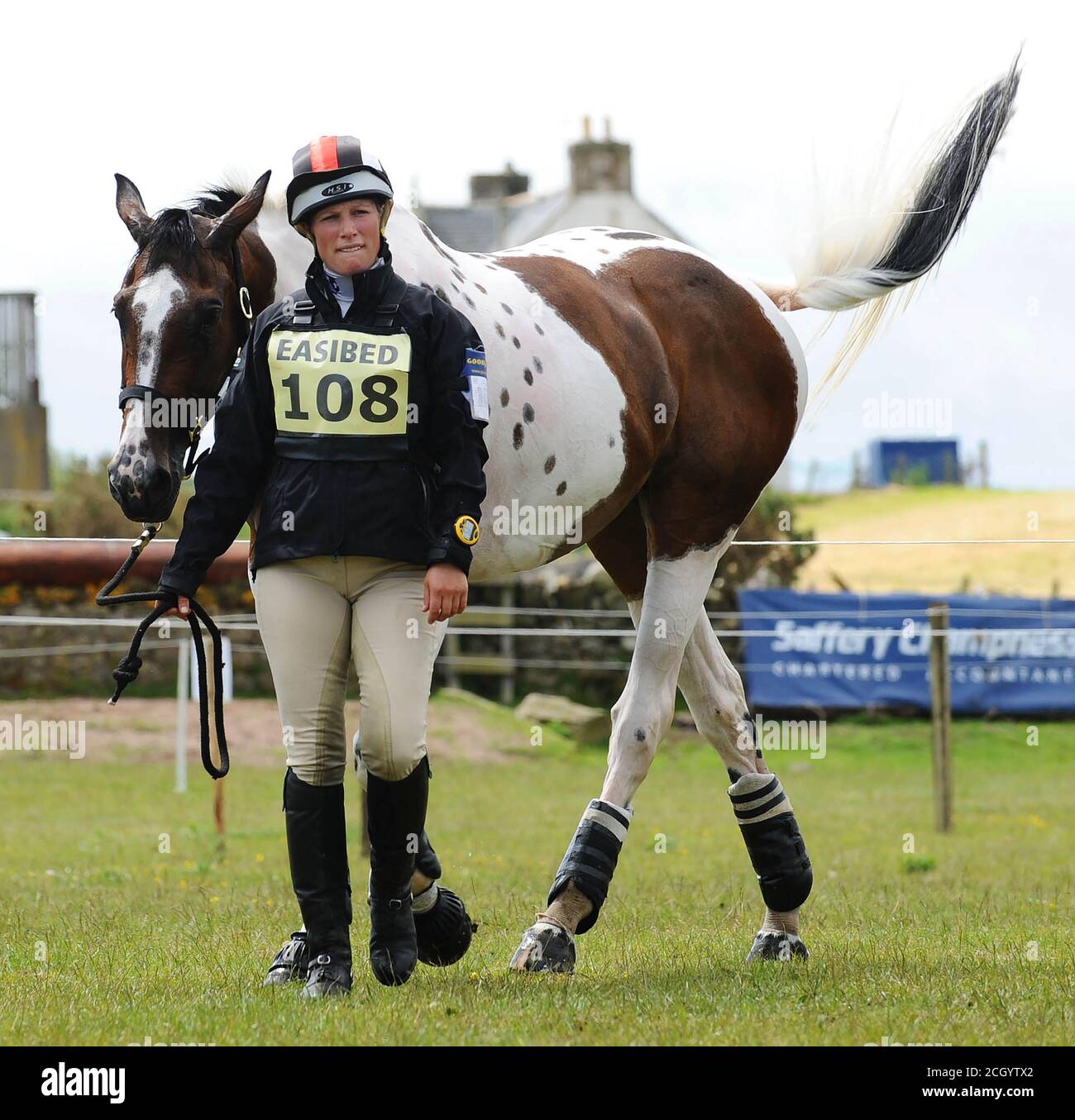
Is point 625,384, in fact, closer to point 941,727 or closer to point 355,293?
point 355,293

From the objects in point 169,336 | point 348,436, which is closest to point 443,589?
point 348,436

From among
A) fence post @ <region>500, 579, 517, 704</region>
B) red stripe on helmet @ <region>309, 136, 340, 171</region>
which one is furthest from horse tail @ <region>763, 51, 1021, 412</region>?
fence post @ <region>500, 579, 517, 704</region>

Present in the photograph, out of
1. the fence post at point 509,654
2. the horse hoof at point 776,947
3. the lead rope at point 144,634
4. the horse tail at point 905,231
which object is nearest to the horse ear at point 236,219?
the lead rope at point 144,634

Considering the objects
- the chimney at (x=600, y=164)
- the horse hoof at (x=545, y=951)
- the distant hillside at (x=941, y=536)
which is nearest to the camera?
the horse hoof at (x=545, y=951)

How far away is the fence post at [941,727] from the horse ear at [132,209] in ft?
27.1

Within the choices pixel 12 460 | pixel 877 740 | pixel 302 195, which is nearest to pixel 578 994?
pixel 302 195

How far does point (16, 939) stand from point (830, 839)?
22.0 ft

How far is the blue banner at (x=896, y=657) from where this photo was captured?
17.7 meters

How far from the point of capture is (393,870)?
3.89 metres

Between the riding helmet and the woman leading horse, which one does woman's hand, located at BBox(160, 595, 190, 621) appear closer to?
the woman leading horse

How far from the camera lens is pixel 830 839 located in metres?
10.8

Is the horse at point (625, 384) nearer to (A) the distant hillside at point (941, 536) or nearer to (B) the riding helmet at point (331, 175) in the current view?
(B) the riding helmet at point (331, 175)

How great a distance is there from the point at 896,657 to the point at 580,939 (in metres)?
13.6
